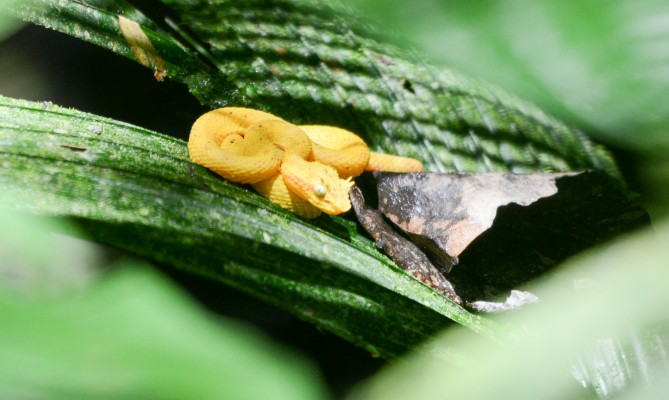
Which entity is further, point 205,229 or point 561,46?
point 205,229

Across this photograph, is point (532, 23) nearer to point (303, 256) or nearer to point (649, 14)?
point (649, 14)

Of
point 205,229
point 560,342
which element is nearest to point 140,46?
point 205,229

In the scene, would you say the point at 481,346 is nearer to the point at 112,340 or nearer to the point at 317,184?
the point at 112,340

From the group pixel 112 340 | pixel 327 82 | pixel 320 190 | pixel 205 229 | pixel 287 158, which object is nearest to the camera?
pixel 112 340

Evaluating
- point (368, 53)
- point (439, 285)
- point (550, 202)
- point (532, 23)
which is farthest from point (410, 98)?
point (532, 23)

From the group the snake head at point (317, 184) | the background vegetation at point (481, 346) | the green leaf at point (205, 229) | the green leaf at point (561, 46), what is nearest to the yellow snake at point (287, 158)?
the snake head at point (317, 184)

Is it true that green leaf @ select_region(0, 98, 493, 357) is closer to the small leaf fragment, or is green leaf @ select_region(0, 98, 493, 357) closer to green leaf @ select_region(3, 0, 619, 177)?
the small leaf fragment

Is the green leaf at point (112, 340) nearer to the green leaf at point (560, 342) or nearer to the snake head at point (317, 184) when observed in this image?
the green leaf at point (560, 342)
